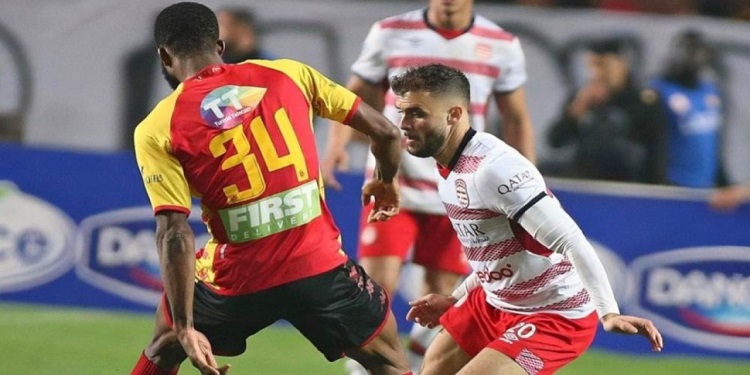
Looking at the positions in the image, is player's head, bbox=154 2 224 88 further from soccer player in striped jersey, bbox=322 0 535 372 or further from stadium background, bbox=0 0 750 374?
stadium background, bbox=0 0 750 374

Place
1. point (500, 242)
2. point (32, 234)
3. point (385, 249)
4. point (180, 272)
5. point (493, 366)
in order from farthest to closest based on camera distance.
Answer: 1. point (32, 234)
2. point (385, 249)
3. point (500, 242)
4. point (493, 366)
5. point (180, 272)

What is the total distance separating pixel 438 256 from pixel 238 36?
11.3 ft

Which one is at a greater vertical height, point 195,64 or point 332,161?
point 195,64

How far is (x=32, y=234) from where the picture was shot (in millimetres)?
8781

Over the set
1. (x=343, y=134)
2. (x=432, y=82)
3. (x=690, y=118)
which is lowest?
(x=690, y=118)

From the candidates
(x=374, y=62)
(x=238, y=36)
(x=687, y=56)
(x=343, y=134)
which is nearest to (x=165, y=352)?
(x=343, y=134)

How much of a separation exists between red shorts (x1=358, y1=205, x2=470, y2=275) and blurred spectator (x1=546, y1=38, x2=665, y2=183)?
312 centimetres

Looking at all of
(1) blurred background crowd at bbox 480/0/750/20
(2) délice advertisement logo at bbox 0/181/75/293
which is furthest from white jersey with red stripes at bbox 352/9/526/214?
(1) blurred background crowd at bbox 480/0/750/20

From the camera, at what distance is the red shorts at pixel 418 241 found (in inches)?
272

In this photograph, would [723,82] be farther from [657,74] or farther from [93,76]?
[93,76]

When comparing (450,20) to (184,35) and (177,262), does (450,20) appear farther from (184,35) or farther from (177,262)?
(177,262)

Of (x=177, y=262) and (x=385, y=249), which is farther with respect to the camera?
(x=385, y=249)

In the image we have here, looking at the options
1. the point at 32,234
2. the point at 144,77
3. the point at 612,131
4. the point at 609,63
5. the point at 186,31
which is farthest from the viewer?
the point at 144,77

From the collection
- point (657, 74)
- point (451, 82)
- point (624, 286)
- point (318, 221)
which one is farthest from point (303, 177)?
point (657, 74)
